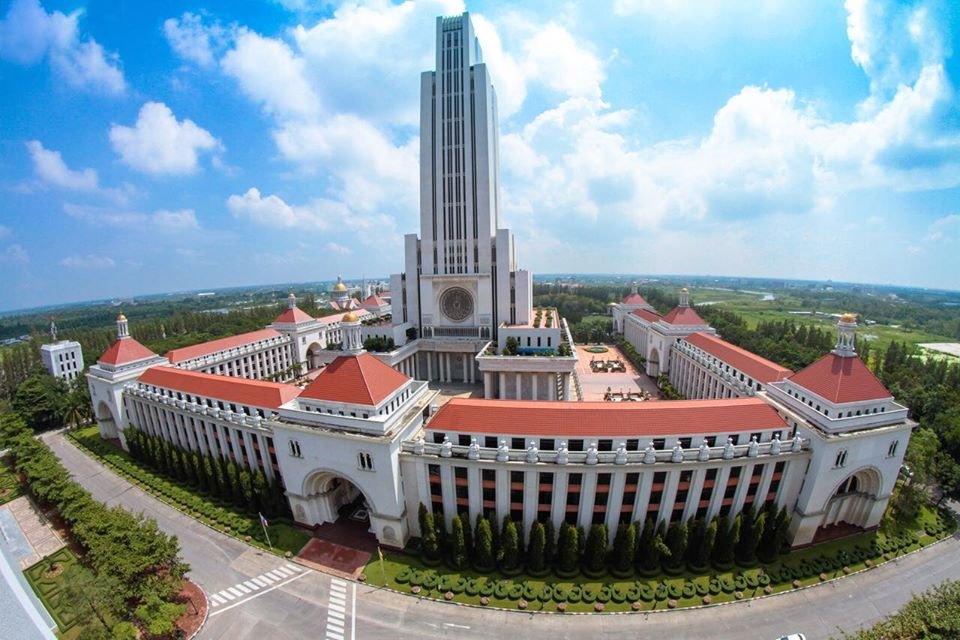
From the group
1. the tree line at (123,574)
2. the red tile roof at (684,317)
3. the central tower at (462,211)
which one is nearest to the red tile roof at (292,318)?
the central tower at (462,211)

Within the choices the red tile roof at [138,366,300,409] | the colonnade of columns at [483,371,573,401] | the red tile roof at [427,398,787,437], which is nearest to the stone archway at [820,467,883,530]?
the red tile roof at [427,398,787,437]

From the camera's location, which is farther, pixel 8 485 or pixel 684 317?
pixel 684 317

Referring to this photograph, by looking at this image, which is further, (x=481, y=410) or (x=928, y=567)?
(x=481, y=410)

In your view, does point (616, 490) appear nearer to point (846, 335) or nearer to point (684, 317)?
point (846, 335)

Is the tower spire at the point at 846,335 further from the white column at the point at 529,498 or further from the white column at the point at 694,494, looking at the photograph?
the white column at the point at 529,498

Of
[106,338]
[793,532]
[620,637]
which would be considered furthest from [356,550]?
[106,338]

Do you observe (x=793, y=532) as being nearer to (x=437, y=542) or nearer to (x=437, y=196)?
(x=437, y=542)

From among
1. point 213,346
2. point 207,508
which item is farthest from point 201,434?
point 213,346

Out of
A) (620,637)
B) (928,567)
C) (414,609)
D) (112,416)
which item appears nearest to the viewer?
(620,637)
